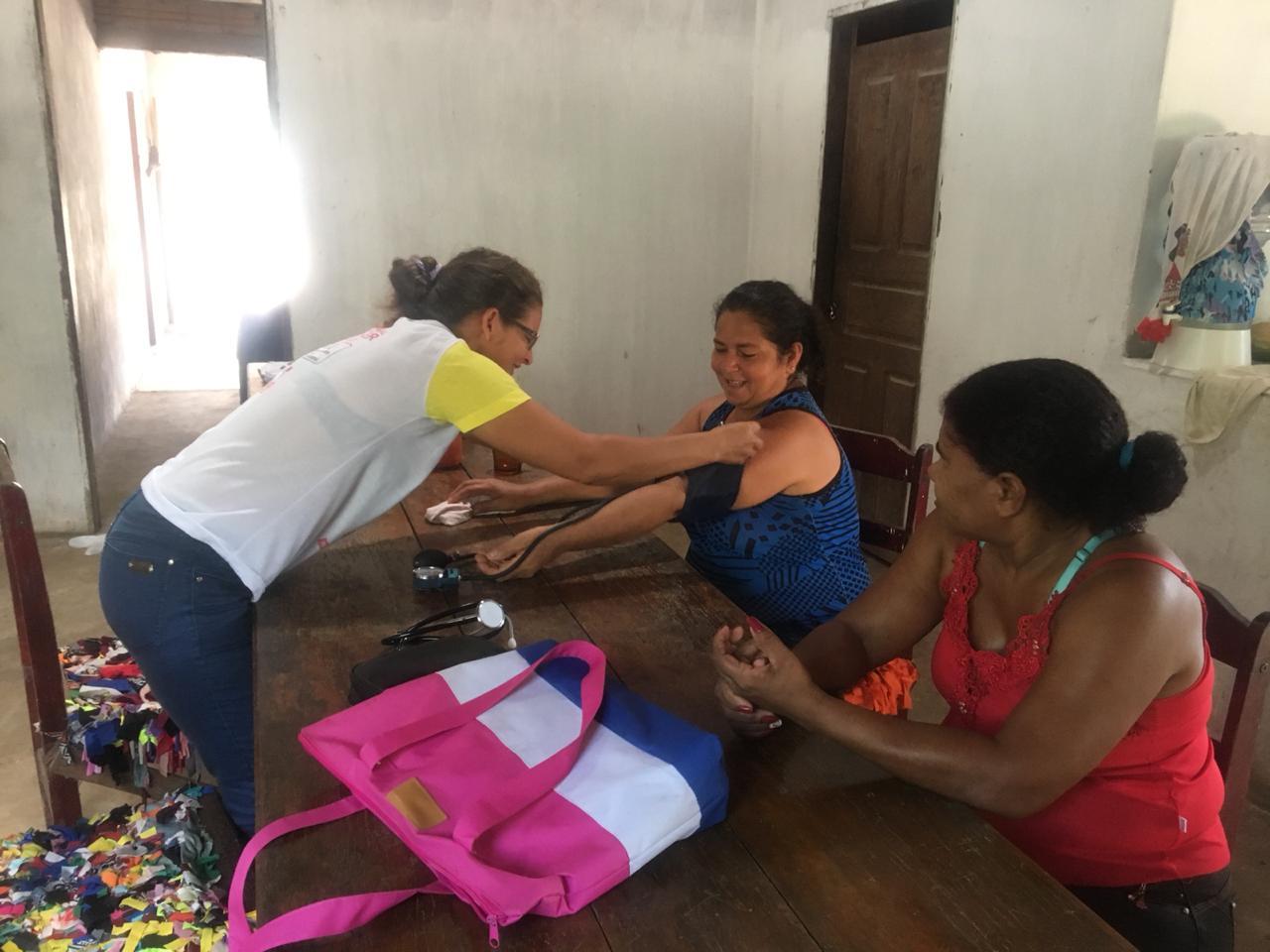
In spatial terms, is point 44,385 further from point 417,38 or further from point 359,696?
point 359,696

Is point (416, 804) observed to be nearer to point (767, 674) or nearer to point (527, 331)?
point (767, 674)

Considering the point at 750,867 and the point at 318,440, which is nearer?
the point at 750,867

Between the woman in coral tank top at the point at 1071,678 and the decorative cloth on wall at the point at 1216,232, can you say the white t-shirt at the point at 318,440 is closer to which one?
the woman in coral tank top at the point at 1071,678

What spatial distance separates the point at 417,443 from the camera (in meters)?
1.61

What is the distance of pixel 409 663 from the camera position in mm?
1188

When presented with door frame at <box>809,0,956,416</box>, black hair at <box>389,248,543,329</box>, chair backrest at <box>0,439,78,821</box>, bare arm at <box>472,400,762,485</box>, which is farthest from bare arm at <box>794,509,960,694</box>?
door frame at <box>809,0,956,416</box>

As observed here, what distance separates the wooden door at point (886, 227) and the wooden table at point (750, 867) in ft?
8.91

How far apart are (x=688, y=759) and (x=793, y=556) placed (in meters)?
0.83

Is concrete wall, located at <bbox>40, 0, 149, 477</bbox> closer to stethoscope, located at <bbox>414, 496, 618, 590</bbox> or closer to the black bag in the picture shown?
stethoscope, located at <bbox>414, 496, 618, 590</bbox>

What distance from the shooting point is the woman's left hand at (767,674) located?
1.09 meters

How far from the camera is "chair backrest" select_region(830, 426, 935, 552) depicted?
211 centimetres

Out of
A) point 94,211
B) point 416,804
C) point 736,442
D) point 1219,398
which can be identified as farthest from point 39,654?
point 94,211

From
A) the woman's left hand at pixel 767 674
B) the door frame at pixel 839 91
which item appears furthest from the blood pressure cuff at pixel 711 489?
the door frame at pixel 839 91

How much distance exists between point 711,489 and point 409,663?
2.32 feet
